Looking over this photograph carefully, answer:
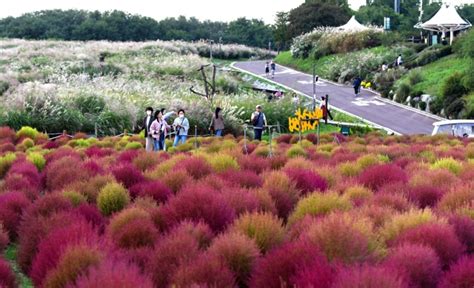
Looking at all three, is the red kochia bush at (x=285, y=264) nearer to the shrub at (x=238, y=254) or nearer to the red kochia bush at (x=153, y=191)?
the shrub at (x=238, y=254)

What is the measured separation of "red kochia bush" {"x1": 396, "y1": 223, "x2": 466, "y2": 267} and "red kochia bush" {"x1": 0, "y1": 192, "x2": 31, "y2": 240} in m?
4.52

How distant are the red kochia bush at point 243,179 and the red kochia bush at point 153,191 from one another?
3.16 ft

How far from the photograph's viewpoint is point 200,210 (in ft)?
24.0

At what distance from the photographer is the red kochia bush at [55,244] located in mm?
5941

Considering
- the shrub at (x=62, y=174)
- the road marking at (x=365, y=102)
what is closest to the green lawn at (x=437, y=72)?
the road marking at (x=365, y=102)

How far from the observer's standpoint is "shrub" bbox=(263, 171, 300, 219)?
27.1 ft

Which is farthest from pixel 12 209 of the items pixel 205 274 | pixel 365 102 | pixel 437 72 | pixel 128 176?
pixel 437 72

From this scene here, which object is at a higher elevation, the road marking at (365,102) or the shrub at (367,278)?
the shrub at (367,278)

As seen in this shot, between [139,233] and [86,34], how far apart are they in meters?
101

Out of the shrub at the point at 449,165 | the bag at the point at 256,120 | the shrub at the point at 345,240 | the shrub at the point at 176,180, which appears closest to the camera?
the shrub at the point at 345,240

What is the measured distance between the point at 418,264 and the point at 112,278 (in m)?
2.58

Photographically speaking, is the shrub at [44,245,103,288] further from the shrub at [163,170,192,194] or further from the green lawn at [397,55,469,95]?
the green lawn at [397,55,469,95]

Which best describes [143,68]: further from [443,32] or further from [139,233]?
[139,233]

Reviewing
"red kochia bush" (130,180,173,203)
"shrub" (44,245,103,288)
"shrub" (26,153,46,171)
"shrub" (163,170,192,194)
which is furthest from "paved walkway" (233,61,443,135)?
"shrub" (44,245,103,288)
